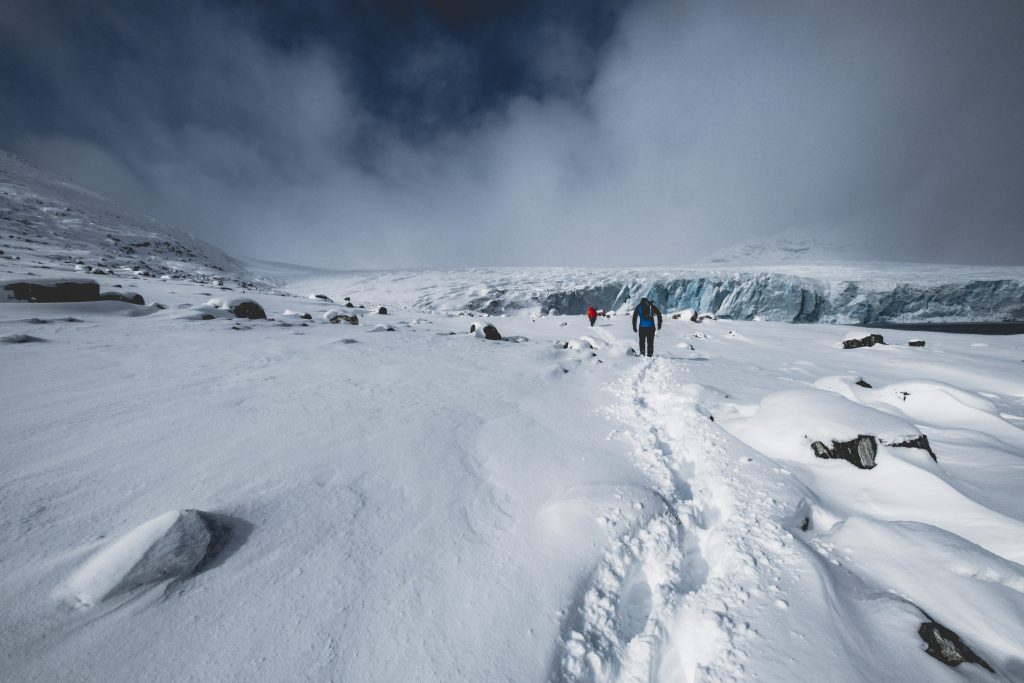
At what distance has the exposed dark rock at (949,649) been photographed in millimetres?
1372

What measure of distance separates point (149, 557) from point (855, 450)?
15.0ft

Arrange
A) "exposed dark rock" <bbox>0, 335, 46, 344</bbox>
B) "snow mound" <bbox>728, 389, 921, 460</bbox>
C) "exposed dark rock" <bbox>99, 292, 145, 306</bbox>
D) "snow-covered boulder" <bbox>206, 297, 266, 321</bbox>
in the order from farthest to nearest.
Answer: "snow-covered boulder" <bbox>206, 297, 266, 321</bbox> < "exposed dark rock" <bbox>99, 292, 145, 306</bbox> < "exposed dark rock" <bbox>0, 335, 46, 344</bbox> < "snow mound" <bbox>728, 389, 921, 460</bbox>

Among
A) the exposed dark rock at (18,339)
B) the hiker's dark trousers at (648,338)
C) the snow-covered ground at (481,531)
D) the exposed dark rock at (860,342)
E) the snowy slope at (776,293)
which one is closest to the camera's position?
the snow-covered ground at (481,531)

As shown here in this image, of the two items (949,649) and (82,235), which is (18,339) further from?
(82,235)

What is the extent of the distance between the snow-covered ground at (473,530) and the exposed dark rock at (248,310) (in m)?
3.22

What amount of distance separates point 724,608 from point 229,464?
2.87 metres

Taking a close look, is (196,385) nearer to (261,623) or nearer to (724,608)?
(261,623)

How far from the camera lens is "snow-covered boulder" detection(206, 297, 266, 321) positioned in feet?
24.3

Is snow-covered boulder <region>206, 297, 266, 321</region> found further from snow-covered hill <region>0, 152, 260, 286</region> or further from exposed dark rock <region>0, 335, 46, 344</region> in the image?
snow-covered hill <region>0, 152, 260, 286</region>

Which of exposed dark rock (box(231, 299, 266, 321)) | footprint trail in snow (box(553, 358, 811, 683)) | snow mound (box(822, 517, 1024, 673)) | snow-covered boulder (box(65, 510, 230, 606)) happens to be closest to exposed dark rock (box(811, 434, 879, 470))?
footprint trail in snow (box(553, 358, 811, 683))

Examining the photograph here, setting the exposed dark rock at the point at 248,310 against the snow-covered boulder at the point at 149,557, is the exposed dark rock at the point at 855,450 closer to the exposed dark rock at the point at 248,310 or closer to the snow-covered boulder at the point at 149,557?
the snow-covered boulder at the point at 149,557

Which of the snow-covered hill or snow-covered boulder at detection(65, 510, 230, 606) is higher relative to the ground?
the snow-covered hill

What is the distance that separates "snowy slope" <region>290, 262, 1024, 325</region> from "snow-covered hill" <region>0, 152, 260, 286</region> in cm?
1314

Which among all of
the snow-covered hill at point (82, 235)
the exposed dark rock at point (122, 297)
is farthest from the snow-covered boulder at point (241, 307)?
the snow-covered hill at point (82, 235)
